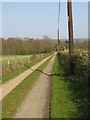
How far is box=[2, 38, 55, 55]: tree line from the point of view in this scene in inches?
3009

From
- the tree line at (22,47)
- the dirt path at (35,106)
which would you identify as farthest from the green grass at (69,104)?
the tree line at (22,47)

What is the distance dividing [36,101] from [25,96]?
55.1 inches

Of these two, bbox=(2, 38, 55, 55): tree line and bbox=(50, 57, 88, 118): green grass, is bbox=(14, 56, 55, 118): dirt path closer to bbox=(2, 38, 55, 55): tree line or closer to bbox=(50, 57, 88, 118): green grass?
bbox=(50, 57, 88, 118): green grass

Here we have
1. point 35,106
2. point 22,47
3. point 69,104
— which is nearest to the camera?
point 69,104

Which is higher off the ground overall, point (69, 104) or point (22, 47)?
point (22, 47)

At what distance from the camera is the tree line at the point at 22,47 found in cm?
7644

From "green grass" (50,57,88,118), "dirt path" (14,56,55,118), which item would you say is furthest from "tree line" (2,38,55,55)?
"green grass" (50,57,88,118)

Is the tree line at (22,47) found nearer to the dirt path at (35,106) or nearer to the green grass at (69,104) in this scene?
the dirt path at (35,106)

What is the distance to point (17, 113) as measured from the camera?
10141 mm

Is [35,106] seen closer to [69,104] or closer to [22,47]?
[69,104]

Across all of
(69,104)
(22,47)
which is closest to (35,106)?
(69,104)

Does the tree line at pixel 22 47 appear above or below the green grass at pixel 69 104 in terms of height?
above

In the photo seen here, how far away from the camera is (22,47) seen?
90625 mm

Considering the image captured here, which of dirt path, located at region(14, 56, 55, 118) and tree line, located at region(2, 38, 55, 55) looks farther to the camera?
tree line, located at region(2, 38, 55, 55)
